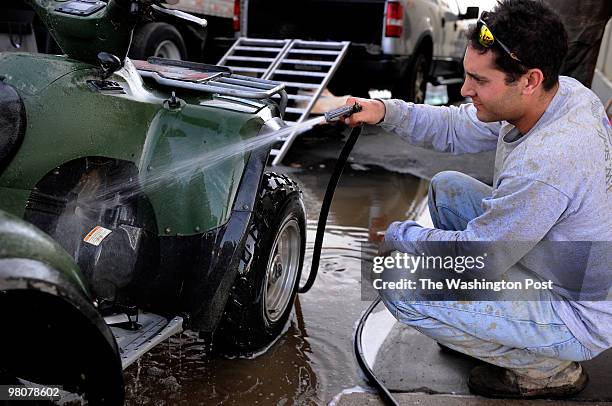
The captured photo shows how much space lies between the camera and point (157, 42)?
23.9 feet

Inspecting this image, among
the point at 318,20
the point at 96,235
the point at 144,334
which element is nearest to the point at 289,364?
the point at 144,334

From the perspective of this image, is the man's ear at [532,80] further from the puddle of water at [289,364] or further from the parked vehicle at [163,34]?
the parked vehicle at [163,34]

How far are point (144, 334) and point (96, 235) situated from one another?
39cm

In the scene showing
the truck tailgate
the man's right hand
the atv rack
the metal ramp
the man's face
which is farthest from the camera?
the truck tailgate

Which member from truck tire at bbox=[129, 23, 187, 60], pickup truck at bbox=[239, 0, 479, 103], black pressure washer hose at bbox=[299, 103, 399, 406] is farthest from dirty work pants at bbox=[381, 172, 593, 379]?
pickup truck at bbox=[239, 0, 479, 103]

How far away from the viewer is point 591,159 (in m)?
2.40

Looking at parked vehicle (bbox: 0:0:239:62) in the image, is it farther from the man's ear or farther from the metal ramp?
the man's ear

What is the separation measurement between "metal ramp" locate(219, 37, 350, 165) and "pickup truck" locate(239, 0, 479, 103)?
0.40m

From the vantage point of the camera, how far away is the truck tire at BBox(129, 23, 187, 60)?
23.0 feet

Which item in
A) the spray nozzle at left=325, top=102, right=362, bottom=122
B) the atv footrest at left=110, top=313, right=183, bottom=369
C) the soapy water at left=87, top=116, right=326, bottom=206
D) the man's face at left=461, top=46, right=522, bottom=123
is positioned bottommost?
the atv footrest at left=110, top=313, right=183, bottom=369

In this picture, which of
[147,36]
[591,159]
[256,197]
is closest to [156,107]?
[256,197]

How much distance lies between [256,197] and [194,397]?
0.85 m

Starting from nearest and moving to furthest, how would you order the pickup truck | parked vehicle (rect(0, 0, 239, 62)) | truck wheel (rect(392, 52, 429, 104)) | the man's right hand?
the man's right hand < parked vehicle (rect(0, 0, 239, 62)) < the pickup truck < truck wheel (rect(392, 52, 429, 104))

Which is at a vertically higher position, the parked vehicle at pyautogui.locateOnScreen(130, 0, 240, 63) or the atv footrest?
the atv footrest
